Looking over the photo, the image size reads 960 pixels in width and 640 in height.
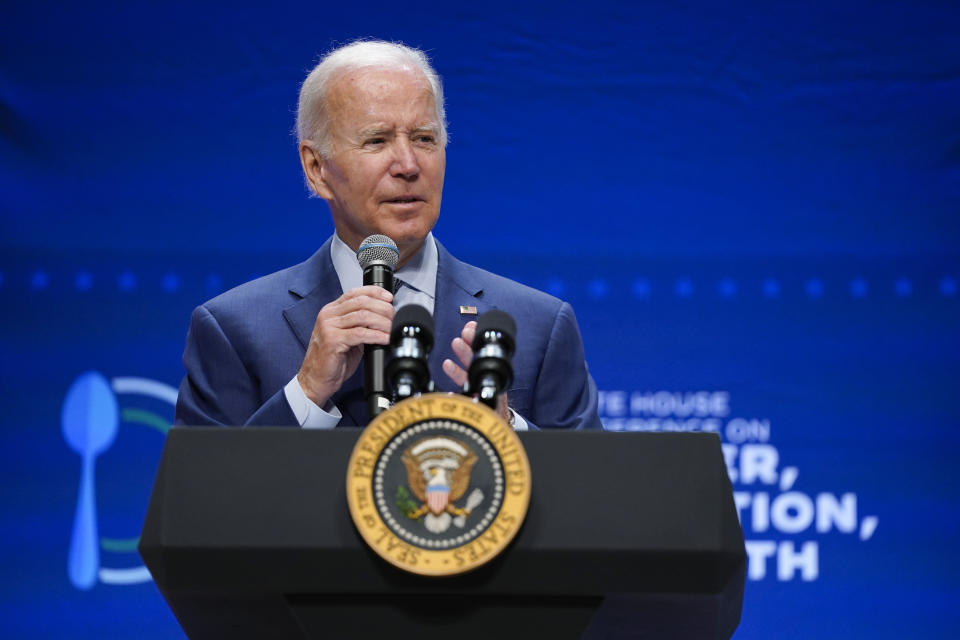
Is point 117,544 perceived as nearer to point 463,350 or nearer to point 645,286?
point 645,286

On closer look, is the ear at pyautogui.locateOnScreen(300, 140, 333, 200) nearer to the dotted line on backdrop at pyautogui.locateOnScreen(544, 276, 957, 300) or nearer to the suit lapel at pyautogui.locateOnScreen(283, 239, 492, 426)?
the suit lapel at pyautogui.locateOnScreen(283, 239, 492, 426)

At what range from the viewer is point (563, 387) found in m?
1.77

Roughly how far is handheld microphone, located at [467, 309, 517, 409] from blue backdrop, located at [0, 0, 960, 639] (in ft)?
6.47

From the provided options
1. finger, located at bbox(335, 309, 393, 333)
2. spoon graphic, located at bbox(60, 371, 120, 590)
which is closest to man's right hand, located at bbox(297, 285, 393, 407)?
finger, located at bbox(335, 309, 393, 333)

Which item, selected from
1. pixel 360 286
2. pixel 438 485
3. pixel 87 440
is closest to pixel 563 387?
pixel 360 286

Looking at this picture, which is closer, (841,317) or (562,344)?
(562,344)

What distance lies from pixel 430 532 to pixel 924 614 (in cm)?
253

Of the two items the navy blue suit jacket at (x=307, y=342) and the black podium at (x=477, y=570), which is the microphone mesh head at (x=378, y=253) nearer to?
the navy blue suit jacket at (x=307, y=342)

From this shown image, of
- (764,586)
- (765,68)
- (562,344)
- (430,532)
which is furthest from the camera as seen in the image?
(765,68)

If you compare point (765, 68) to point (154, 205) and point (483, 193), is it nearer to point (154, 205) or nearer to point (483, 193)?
point (483, 193)

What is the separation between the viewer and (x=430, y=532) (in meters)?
0.96

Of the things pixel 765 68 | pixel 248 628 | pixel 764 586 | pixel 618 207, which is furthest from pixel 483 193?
pixel 248 628

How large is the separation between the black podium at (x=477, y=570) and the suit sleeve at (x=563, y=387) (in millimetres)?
692

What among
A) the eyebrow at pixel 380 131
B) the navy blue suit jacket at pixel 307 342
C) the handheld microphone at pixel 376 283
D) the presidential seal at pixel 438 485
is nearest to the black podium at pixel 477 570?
the presidential seal at pixel 438 485
